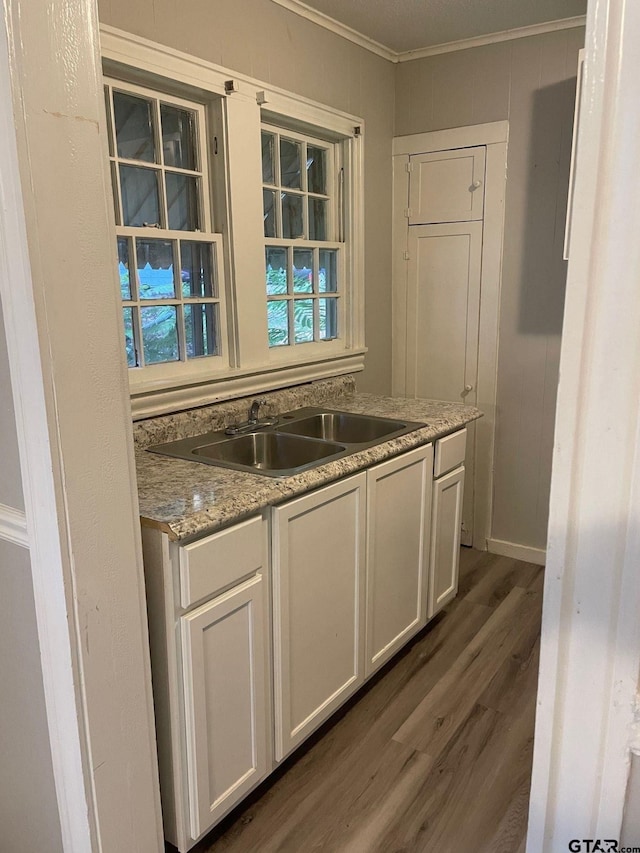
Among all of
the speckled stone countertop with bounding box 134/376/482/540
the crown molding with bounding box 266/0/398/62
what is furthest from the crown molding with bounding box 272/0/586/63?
the speckled stone countertop with bounding box 134/376/482/540

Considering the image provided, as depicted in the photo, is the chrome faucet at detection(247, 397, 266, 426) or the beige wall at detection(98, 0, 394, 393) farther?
the chrome faucet at detection(247, 397, 266, 426)

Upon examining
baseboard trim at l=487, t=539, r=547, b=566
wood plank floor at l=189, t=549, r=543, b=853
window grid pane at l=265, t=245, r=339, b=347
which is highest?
window grid pane at l=265, t=245, r=339, b=347

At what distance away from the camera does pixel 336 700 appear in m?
2.09

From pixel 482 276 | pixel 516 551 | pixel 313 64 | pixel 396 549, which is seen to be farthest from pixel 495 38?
pixel 516 551

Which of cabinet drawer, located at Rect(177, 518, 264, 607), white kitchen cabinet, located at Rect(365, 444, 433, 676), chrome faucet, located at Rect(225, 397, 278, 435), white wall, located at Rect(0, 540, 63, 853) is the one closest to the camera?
white wall, located at Rect(0, 540, 63, 853)

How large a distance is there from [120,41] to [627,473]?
2.01 m

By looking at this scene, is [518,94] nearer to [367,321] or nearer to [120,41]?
[367,321]

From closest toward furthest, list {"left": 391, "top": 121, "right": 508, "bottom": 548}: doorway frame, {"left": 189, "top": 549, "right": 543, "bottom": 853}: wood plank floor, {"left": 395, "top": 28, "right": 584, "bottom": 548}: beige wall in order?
{"left": 189, "top": 549, "right": 543, "bottom": 853}: wood plank floor → {"left": 395, "top": 28, "right": 584, "bottom": 548}: beige wall → {"left": 391, "top": 121, "right": 508, "bottom": 548}: doorway frame

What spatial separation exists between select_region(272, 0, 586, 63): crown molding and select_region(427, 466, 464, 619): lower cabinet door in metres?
1.98

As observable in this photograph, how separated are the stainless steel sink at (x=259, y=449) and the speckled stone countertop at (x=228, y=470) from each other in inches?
3.4

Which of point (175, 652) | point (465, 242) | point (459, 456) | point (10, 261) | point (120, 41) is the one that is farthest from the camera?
point (465, 242)

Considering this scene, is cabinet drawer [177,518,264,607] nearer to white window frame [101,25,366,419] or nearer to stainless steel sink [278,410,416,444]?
Answer: white window frame [101,25,366,419]

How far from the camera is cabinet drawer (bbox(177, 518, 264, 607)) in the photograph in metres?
1.46

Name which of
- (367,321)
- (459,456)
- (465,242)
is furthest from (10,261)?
(465,242)
